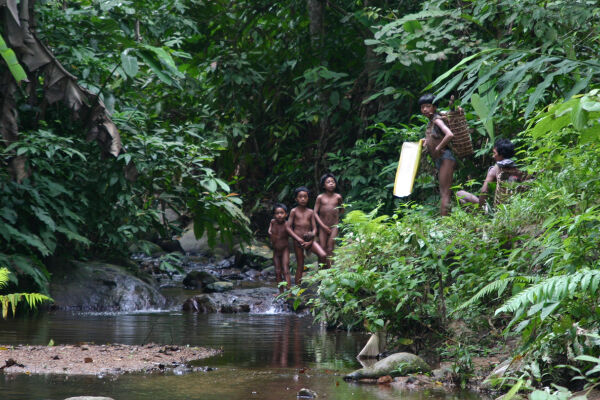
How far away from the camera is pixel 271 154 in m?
16.3

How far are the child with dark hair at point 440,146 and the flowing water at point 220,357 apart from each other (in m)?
2.44

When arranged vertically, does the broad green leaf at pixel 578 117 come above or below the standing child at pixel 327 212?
above

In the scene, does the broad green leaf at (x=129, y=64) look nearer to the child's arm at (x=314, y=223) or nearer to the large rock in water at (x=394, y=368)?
the child's arm at (x=314, y=223)

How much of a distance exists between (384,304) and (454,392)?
1316mm

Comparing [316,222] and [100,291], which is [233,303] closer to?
[100,291]

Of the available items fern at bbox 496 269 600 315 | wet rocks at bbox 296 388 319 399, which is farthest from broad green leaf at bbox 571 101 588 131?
wet rocks at bbox 296 388 319 399

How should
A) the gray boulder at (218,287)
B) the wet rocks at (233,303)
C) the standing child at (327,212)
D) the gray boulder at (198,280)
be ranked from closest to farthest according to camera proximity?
the wet rocks at (233,303), the standing child at (327,212), the gray boulder at (218,287), the gray boulder at (198,280)

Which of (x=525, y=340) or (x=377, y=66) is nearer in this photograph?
(x=525, y=340)

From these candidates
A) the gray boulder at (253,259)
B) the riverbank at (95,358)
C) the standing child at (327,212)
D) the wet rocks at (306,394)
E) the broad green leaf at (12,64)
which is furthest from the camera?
the gray boulder at (253,259)

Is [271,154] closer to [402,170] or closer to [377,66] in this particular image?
[377,66]

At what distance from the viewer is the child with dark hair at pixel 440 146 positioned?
9.22 meters

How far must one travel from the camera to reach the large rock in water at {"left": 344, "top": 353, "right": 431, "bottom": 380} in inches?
196

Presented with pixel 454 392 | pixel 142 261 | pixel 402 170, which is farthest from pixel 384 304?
pixel 142 261

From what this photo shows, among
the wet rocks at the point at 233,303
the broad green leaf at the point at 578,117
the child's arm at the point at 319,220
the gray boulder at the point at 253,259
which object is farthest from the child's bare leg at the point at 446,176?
the gray boulder at the point at 253,259
